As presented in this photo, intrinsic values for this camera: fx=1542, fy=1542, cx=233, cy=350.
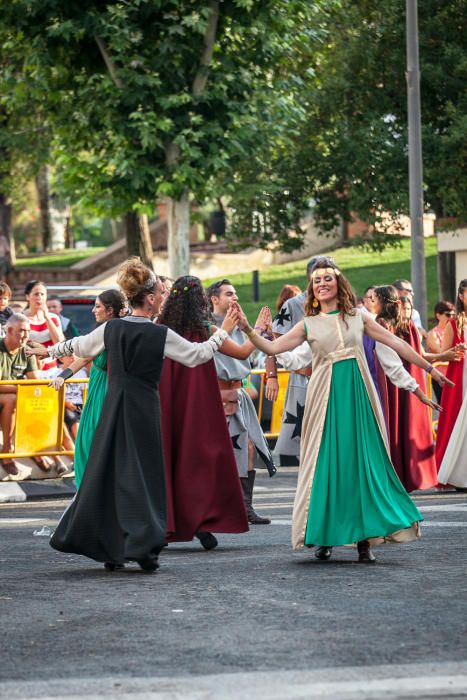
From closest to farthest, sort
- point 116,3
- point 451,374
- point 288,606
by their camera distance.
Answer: point 288,606, point 451,374, point 116,3

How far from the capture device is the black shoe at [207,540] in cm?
1027

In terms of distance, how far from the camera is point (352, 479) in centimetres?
912

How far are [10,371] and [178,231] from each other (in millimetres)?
11497

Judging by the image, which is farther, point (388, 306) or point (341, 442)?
point (388, 306)

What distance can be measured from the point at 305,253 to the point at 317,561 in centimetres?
4299

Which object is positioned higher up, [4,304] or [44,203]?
[44,203]

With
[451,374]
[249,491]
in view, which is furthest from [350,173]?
[249,491]

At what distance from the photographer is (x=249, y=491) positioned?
1180 centimetres

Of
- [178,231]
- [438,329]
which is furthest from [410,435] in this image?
[178,231]

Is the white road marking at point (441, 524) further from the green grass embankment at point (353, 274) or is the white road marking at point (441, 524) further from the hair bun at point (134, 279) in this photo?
the green grass embankment at point (353, 274)

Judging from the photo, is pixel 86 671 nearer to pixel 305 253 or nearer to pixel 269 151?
pixel 269 151

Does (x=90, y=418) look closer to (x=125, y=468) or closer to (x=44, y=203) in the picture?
(x=125, y=468)

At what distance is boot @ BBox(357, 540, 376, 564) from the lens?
9.19 metres

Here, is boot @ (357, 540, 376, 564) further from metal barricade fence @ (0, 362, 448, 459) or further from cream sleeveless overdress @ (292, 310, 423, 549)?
metal barricade fence @ (0, 362, 448, 459)
